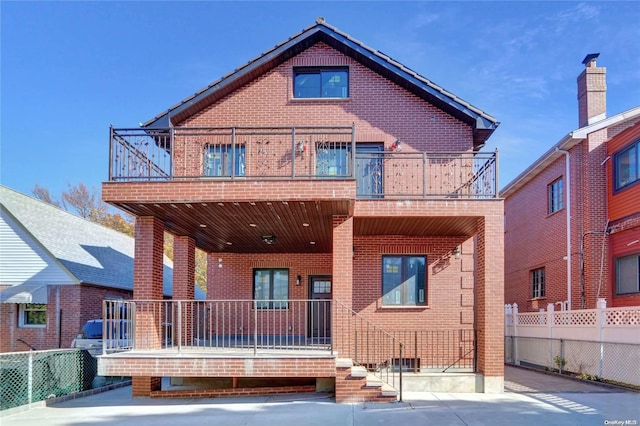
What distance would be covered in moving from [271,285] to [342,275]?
562cm

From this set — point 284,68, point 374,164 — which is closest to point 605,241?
point 374,164

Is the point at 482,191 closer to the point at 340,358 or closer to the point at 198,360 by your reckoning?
the point at 340,358

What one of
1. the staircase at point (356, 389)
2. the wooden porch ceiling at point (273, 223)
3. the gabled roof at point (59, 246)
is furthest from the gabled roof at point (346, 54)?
the gabled roof at point (59, 246)

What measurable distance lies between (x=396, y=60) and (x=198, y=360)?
340 inches

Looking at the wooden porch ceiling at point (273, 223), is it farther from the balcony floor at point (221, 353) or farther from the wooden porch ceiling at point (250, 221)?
the balcony floor at point (221, 353)

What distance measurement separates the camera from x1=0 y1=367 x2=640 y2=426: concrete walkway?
27.2 ft

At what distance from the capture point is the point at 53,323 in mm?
18484

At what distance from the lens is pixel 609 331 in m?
12.0

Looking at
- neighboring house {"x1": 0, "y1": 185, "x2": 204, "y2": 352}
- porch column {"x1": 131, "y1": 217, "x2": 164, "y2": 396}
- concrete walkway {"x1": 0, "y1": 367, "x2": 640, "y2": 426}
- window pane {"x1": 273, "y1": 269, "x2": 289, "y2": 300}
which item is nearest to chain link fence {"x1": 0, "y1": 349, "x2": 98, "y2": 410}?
concrete walkway {"x1": 0, "y1": 367, "x2": 640, "y2": 426}

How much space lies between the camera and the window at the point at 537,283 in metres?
19.2

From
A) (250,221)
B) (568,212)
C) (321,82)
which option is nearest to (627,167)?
(568,212)

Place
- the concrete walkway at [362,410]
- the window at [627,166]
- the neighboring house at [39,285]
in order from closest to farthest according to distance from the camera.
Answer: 1. the concrete walkway at [362,410]
2. the window at [627,166]
3. the neighboring house at [39,285]

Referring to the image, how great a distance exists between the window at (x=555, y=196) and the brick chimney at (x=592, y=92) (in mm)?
2226

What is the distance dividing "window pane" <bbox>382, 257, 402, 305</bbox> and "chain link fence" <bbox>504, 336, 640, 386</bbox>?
16.3 feet
